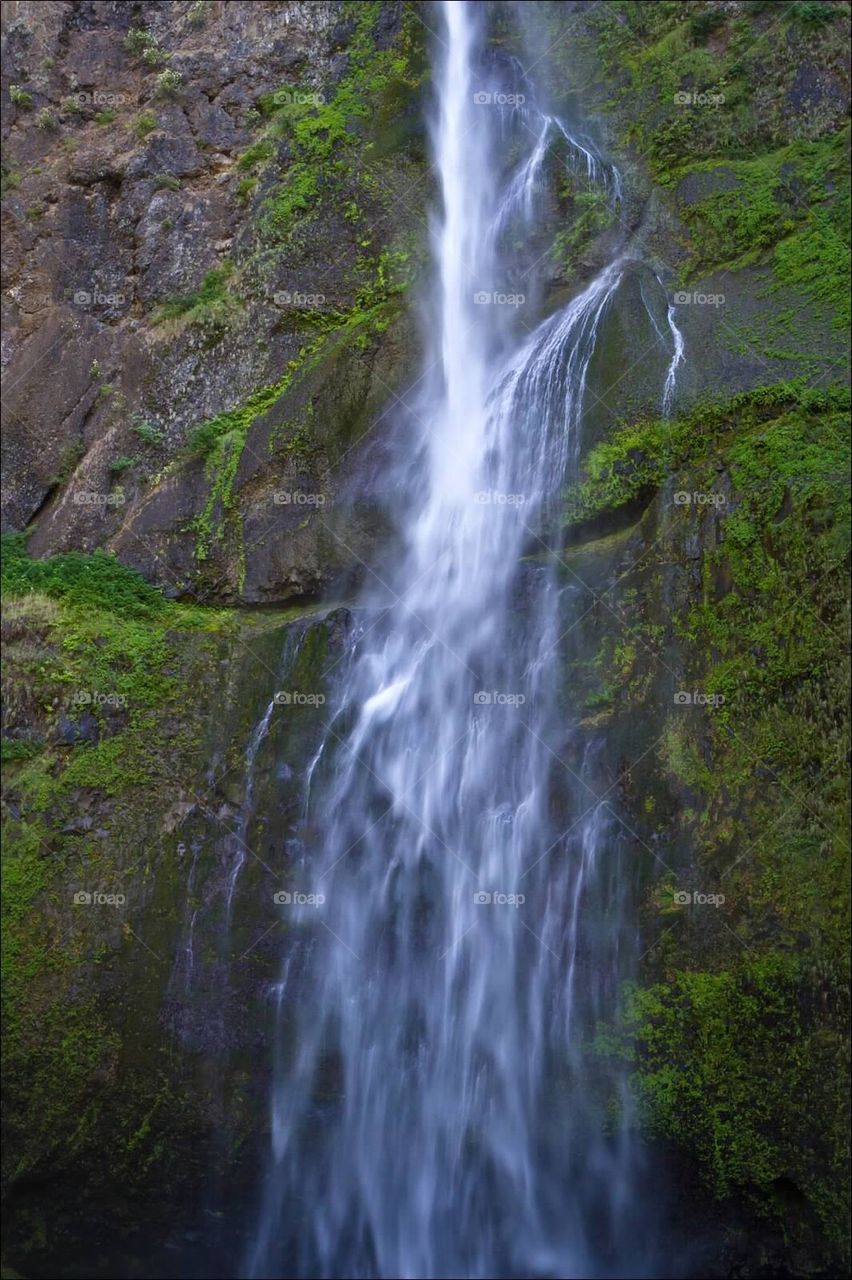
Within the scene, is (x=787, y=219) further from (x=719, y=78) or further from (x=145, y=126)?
(x=145, y=126)

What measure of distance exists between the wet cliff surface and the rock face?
0.04 m

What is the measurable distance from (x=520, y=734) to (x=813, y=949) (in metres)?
2.53

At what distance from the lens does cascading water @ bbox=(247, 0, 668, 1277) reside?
7543 millimetres

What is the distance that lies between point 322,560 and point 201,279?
3.42 meters

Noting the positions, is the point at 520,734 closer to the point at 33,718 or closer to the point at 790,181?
the point at 33,718

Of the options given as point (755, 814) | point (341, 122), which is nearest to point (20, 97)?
point (341, 122)

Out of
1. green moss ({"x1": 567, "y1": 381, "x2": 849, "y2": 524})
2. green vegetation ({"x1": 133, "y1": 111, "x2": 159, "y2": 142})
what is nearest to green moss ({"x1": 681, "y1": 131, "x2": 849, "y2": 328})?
green moss ({"x1": 567, "y1": 381, "x2": 849, "y2": 524})

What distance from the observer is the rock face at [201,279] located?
9695 millimetres

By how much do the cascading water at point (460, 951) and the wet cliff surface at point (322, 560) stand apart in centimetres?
23

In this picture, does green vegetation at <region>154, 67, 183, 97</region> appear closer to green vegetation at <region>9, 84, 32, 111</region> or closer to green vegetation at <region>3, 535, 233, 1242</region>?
green vegetation at <region>9, 84, 32, 111</region>

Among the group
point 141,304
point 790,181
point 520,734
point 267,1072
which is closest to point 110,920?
point 267,1072

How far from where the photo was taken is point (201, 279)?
1066cm

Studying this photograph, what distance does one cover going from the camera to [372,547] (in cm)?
934

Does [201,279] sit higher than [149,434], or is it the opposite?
[201,279]
